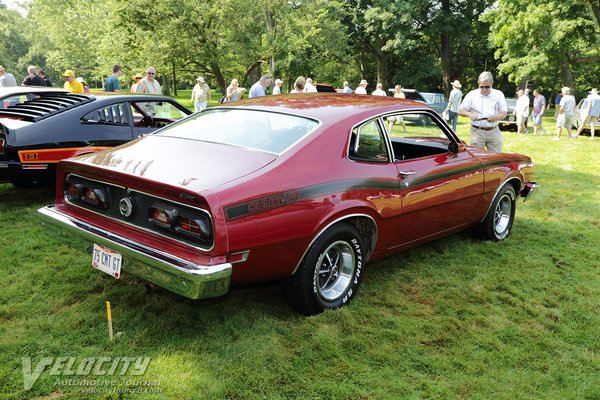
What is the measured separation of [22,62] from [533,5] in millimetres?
72217

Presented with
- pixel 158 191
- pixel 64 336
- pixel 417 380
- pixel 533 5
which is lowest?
pixel 417 380

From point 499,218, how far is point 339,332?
2944 millimetres

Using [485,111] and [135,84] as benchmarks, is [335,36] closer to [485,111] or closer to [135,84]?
[135,84]

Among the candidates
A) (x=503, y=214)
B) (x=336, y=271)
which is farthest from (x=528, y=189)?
(x=336, y=271)

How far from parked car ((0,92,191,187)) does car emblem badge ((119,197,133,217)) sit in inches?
109

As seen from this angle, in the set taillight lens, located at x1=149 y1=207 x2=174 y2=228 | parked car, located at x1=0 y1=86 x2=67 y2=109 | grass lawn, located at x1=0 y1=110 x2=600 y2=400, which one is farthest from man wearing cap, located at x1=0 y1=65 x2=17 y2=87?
taillight lens, located at x1=149 y1=207 x2=174 y2=228

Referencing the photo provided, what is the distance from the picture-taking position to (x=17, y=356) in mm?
2771

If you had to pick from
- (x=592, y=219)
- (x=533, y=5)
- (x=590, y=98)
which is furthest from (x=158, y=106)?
(x=533, y=5)

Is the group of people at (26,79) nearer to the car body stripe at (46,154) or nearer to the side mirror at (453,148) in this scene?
the car body stripe at (46,154)

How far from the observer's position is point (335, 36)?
3012 cm

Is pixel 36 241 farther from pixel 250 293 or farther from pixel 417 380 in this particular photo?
pixel 417 380

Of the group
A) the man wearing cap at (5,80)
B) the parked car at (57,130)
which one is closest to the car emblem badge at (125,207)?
the parked car at (57,130)

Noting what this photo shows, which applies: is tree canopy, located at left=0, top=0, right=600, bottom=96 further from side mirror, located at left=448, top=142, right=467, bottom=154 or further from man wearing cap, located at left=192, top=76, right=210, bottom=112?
side mirror, located at left=448, top=142, right=467, bottom=154

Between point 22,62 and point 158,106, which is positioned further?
point 22,62
